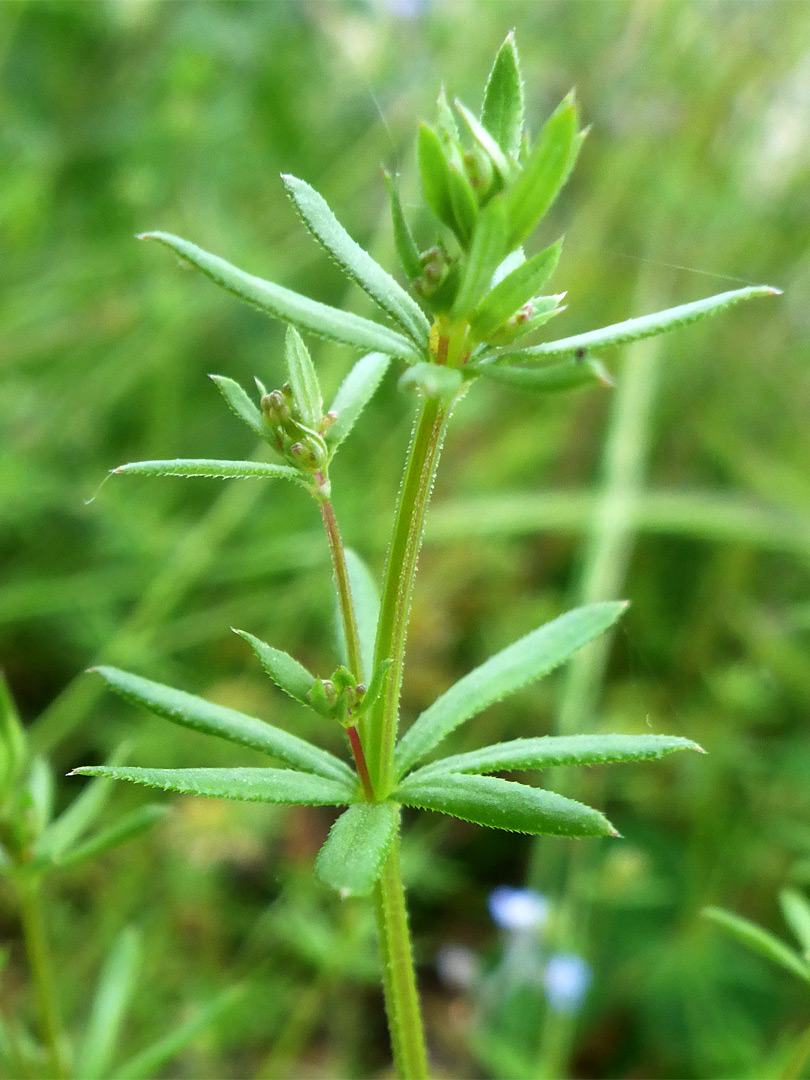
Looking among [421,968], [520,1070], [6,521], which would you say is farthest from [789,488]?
[6,521]

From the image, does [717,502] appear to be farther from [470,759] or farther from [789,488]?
[470,759]

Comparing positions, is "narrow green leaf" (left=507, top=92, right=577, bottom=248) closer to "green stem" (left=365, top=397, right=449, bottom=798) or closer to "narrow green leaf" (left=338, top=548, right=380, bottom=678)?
"green stem" (left=365, top=397, right=449, bottom=798)

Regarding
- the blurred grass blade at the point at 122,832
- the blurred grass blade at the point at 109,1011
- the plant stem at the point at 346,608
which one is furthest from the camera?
the blurred grass blade at the point at 109,1011

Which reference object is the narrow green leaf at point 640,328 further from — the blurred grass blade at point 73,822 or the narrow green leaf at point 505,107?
the blurred grass blade at point 73,822

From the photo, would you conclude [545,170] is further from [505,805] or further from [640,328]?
[505,805]

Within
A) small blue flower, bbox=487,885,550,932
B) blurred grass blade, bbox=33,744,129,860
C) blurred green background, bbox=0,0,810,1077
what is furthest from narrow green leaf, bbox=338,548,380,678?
small blue flower, bbox=487,885,550,932

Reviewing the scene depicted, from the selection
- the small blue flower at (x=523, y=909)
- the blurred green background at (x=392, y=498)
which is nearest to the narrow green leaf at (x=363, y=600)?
the blurred green background at (x=392, y=498)
